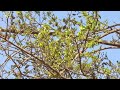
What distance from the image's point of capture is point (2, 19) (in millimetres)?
4652

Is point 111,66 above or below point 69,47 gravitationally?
below

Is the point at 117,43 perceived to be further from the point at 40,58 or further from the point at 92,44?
the point at 40,58

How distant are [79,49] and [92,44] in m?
0.26

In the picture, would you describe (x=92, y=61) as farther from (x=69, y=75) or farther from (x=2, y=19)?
(x=2, y=19)

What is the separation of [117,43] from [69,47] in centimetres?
134

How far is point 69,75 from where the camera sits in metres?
4.66
